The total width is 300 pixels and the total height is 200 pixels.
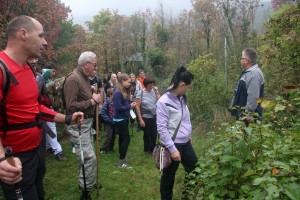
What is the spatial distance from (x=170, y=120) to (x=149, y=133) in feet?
12.3

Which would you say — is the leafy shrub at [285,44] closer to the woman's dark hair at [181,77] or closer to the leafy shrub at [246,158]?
the woman's dark hair at [181,77]

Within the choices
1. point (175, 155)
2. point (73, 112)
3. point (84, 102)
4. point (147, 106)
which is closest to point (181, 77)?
point (175, 155)

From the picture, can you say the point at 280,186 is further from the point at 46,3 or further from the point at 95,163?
the point at 46,3

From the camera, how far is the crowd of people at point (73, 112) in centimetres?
258

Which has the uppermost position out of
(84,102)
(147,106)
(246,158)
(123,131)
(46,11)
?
(46,11)

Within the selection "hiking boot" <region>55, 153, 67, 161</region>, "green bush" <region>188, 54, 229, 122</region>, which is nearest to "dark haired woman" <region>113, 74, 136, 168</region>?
"hiking boot" <region>55, 153, 67, 161</region>

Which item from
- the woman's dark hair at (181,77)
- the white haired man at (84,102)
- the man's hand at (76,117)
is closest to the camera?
the man's hand at (76,117)

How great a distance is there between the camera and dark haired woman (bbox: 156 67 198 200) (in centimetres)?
385

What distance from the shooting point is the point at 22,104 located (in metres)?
2.62

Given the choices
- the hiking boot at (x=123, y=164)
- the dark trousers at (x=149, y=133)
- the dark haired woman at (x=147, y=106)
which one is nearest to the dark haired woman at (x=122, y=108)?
the hiking boot at (x=123, y=164)

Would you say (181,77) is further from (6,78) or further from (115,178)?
(115,178)

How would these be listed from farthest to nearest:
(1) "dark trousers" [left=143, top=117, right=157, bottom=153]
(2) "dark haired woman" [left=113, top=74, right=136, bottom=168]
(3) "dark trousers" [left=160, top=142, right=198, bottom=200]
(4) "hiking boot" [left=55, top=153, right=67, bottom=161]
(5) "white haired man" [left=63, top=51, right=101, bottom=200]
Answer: (1) "dark trousers" [left=143, top=117, right=157, bottom=153] < (4) "hiking boot" [left=55, top=153, right=67, bottom=161] < (2) "dark haired woman" [left=113, top=74, right=136, bottom=168] < (5) "white haired man" [left=63, top=51, right=101, bottom=200] < (3) "dark trousers" [left=160, top=142, right=198, bottom=200]

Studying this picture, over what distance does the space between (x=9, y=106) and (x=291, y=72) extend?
5289 millimetres

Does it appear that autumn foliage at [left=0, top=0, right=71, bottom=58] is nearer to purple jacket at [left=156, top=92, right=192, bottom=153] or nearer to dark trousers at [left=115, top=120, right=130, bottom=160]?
dark trousers at [left=115, top=120, right=130, bottom=160]
